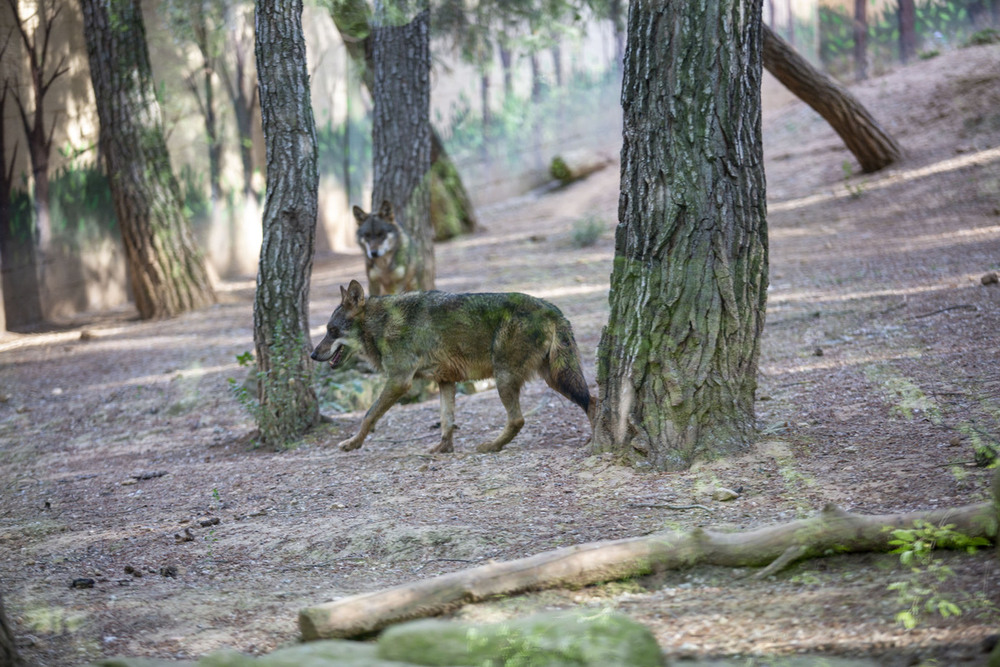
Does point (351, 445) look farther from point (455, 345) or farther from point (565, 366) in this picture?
point (565, 366)

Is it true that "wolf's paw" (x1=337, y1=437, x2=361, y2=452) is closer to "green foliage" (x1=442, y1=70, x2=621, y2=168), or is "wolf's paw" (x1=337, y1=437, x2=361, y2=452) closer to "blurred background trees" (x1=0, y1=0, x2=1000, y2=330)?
"blurred background trees" (x1=0, y1=0, x2=1000, y2=330)

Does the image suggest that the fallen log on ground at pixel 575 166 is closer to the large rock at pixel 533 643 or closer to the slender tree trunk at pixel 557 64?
the slender tree trunk at pixel 557 64

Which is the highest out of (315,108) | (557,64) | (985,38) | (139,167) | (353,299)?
(557,64)

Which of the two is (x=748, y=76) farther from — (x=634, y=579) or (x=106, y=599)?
(x=106, y=599)

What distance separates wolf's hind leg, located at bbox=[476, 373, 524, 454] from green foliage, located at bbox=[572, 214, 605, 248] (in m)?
10.2

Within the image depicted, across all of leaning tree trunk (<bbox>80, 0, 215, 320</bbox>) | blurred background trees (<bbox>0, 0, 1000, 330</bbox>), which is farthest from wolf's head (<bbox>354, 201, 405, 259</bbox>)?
leaning tree trunk (<bbox>80, 0, 215, 320</bbox>)

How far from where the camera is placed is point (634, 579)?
3.99m

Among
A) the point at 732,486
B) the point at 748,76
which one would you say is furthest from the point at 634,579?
the point at 748,76

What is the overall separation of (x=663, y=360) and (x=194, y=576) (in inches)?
121

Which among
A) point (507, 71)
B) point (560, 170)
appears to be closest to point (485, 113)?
point (507, 71)

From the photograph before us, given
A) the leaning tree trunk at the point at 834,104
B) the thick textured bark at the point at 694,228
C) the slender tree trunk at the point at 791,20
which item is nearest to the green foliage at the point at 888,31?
the slender tree trunk at the point at 791,20

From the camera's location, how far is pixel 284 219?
7.72 meters

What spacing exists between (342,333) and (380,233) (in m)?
2.96

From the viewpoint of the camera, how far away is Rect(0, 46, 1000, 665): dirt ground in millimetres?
3727
